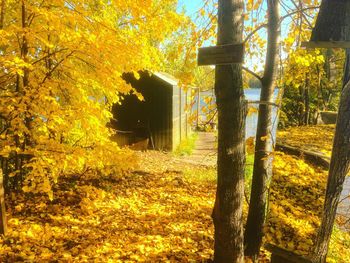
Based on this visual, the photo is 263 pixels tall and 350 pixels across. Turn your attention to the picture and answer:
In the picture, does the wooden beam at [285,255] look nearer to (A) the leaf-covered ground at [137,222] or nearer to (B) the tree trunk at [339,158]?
(A) the leaf-covered ground at [137,222]

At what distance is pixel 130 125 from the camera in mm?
18000

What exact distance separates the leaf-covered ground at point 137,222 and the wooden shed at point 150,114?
818 cm

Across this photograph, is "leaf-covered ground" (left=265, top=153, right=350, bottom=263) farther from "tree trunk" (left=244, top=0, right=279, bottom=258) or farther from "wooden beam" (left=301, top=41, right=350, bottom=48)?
"wooden beam" (left=301, top=41, right=350, bottom=48)

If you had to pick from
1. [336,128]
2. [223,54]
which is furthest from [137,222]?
[336,128]

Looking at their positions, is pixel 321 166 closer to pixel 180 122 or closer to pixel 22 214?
pixel 22 214

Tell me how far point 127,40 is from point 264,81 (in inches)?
139

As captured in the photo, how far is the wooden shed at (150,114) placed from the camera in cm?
1717

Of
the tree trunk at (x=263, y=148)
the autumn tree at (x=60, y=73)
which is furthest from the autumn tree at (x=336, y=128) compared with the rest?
→ the autumn tree at (x=60, y=73)

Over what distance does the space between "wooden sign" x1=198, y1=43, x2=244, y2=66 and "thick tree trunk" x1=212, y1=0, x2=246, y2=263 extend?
0.13 metres

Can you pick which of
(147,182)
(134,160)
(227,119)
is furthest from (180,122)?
(227,119)

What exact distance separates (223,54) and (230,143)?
4.20ft

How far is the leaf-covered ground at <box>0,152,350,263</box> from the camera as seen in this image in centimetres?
497

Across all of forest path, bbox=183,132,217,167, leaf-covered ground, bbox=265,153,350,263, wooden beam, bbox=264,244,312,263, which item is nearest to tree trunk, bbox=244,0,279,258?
leaf-covered ground, bbox=265,153,350,263

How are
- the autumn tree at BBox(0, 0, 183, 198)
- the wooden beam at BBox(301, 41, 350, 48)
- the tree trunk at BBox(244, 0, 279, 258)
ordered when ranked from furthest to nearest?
the autumn tree at BBox(0, 0, 183, 198) < the tree trunk at BBox(244, 0, 279, 258) < the wooden beam at BBox(301, 41, 350, 48)
